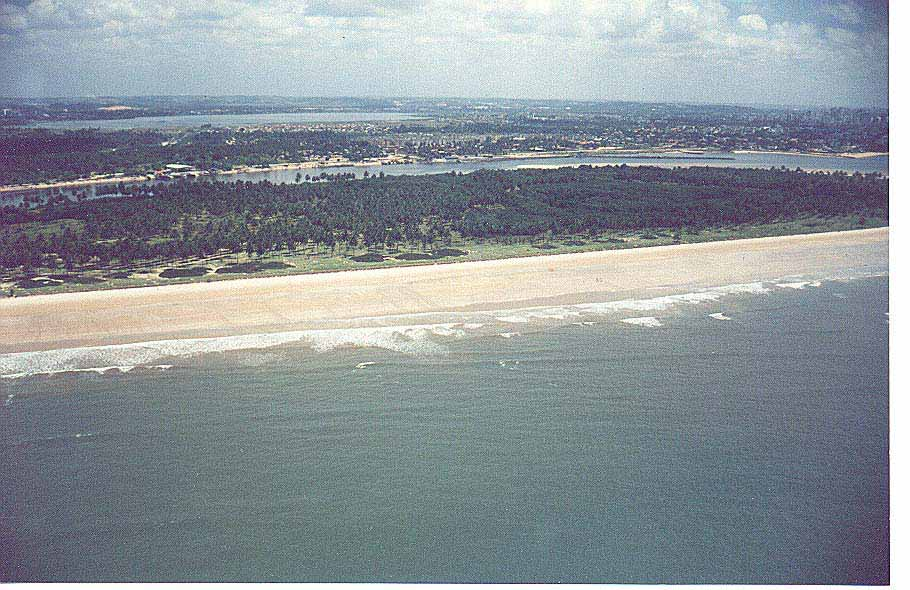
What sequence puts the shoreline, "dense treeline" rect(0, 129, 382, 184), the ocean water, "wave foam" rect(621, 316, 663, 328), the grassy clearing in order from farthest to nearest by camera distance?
1. the shoreline
2. "dense treeline" rect(0, 129, 382, 184)
3. the grassy clearing
4. "wave foam" rect(621, 316, 663, 328)
5. the ocean water

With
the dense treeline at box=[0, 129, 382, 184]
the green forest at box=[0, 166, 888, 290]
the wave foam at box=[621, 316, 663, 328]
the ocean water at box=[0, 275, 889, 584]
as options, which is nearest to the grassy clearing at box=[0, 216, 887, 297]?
the green forest at box=[0, 166, 888, 290]

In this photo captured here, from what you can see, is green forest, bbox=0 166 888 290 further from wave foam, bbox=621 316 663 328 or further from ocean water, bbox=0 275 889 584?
ocean water, bbox=0 275 889 584

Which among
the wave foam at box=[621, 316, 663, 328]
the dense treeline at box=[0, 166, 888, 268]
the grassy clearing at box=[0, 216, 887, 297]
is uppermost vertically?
the dense treeline at box=[0, 166, 888, 268]

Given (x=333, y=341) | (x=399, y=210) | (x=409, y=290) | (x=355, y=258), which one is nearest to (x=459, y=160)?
(x=399, y=210)

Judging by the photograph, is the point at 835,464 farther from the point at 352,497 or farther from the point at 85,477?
the point at 85,477

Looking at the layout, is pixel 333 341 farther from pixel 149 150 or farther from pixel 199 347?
pixel 149 150

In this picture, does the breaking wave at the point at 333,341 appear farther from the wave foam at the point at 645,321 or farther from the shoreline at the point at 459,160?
the shoreline at the point at 459,160

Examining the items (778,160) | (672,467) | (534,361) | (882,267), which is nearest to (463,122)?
(778,160)
